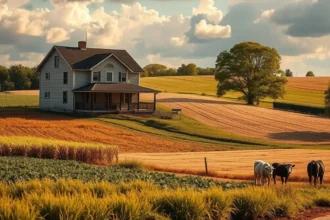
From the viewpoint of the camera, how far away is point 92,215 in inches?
453

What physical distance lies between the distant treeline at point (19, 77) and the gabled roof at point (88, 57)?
244ft

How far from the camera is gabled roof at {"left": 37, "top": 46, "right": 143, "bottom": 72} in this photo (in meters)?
74.3

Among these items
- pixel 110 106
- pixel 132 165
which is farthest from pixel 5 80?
pixel 132 165

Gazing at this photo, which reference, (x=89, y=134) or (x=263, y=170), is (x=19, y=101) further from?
(x=263, y=170)

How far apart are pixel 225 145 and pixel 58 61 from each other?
105ft

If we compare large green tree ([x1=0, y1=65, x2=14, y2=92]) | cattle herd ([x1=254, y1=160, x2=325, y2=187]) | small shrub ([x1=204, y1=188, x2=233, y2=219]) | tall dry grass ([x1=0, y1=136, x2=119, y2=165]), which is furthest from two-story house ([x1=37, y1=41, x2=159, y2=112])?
large green tree ([x1=0, y1=65, x2=14, y2=92])

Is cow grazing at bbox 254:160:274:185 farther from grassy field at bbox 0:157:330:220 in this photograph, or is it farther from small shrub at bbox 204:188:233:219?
small shrub at bbox 204:188:233:219

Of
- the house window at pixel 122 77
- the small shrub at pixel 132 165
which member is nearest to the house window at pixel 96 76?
the house window at pixel 122 77

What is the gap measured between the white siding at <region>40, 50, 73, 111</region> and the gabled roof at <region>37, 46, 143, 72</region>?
34.4 inches

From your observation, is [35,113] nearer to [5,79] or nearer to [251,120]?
[251,120]

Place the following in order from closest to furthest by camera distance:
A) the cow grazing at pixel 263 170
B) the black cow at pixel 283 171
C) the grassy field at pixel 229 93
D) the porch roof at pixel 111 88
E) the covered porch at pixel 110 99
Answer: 1. the cow grazing at pixel 263 170
2. the black cow at pixel 283 171
3. the porch roof at pixel 111 88
4. the covered porch at pixel 110 99
5. the grassy field at pixel 229 93

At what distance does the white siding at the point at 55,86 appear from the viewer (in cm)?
7442

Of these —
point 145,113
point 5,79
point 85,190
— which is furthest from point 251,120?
point 5,79

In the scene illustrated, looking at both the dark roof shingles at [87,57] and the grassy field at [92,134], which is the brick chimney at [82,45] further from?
the grassy field at [92,134]
